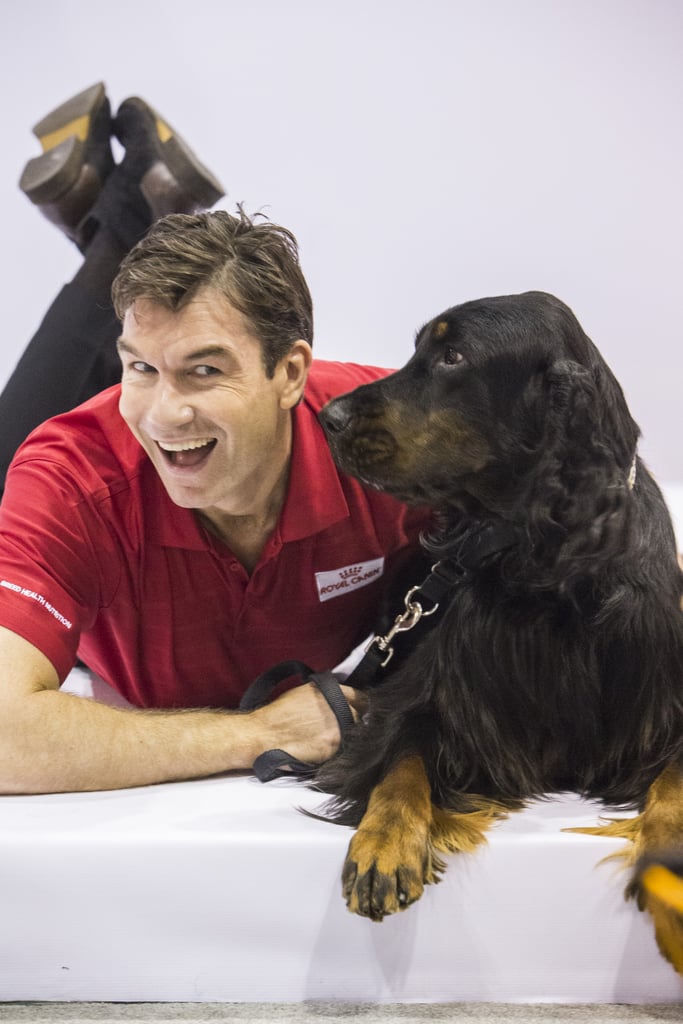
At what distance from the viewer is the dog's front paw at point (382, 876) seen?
1.51 metres

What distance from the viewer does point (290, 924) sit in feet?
5.28

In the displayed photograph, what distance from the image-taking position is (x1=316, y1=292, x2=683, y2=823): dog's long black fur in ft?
5.43

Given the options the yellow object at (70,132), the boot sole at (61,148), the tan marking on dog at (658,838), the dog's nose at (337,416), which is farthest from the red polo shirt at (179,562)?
the yellow object at (70,132)

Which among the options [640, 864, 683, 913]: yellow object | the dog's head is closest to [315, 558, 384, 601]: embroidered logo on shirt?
the dog's head

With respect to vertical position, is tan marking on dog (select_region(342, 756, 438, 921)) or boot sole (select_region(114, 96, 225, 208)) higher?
boot sole (select_region(114, 96, 225, 208))

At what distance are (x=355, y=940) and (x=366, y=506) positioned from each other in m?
0.90

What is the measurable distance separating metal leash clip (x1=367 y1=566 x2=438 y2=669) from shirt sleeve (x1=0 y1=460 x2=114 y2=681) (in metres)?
0.51

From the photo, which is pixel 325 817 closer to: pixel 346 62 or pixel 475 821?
pixel 475 821

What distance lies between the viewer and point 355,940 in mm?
1588

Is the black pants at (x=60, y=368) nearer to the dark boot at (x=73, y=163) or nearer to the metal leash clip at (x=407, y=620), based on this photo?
the dark boot at (x=73, y=163)

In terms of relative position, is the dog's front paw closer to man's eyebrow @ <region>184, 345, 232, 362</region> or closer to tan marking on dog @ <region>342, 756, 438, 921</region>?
tan marking on dog @ <region>342, 756, 438, 921</region>

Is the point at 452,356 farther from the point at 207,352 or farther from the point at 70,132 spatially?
the point at 70,132

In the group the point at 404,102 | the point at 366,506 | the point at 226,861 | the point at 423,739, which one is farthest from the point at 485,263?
the point at 226,861

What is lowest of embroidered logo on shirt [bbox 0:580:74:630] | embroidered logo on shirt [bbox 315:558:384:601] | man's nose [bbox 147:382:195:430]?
embroidered logo on shirt [bbox 315:558:384:601]
